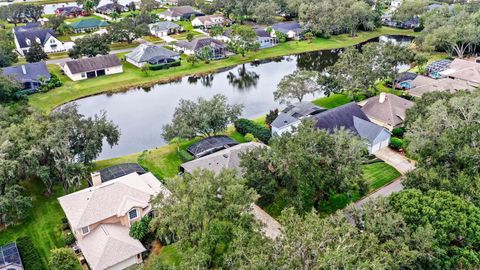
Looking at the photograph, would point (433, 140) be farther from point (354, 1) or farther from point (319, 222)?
point (354, 1)

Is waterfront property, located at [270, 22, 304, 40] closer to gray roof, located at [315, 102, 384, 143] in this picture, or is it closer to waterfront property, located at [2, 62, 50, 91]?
gray roof, located at [315, 102, 384, 143]

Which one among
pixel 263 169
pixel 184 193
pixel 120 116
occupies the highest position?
pixel 184 193

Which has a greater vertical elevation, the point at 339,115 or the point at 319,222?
the point at 319,222

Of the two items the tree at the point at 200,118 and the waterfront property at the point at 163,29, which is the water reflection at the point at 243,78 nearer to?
the tree at the point at 200,118

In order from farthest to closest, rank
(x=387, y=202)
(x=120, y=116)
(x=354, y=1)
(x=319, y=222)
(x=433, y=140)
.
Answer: (x=354, y=1)
(x=120, y=116)
(x=433, y=140)
(x=387, y=202)
(x=319, y=222)

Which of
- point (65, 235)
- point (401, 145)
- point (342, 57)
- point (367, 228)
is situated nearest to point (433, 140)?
point (401, 145)

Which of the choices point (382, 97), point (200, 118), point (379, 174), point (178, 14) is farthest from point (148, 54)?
point (379, 174)
